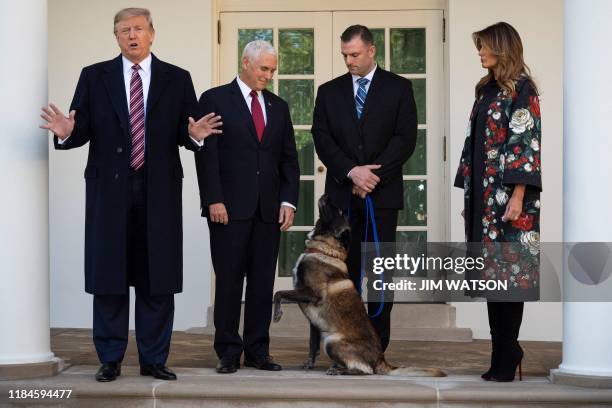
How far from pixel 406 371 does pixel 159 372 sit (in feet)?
4.06

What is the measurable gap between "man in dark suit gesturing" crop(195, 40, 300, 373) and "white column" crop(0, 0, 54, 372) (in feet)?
2.83

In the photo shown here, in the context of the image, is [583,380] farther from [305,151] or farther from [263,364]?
Result: [305,151]

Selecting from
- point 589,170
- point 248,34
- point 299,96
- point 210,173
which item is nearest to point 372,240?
point 210,173

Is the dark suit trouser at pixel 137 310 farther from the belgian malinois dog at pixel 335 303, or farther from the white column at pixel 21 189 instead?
the belgian malinois dog at pixel 335 303

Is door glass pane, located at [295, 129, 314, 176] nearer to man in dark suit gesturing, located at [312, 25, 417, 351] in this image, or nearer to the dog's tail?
man in dark suit gesturing, located at [312, 25, 417, 351]

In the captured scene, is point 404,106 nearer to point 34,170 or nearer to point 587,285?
point 587,285

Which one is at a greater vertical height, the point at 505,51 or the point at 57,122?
the point at 505,51

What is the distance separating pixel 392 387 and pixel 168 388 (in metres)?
1.06

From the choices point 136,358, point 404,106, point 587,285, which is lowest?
point 136,358

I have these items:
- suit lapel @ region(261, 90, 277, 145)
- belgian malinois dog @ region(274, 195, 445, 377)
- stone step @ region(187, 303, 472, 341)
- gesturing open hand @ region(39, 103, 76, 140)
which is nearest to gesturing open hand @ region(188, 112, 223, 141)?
suit lapel @ region(261, 90, 277, 145)

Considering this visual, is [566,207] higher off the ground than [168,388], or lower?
higher

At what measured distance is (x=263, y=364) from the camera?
5.43 m

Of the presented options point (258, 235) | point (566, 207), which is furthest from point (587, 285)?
point (258, 235)

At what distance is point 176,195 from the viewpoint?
5.20 meters
